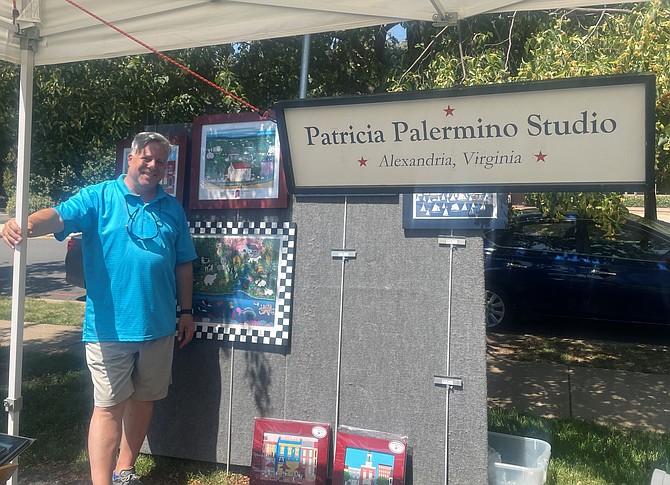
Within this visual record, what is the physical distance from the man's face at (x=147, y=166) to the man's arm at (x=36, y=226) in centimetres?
41

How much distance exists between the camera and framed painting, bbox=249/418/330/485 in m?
3.11

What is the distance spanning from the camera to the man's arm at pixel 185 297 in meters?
3.21

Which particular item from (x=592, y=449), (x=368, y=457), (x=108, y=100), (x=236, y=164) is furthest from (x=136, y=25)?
(x=592, y=449)

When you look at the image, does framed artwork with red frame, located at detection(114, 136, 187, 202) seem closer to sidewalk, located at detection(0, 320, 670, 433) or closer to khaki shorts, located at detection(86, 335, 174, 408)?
khaki shorts, located at detection(86, 335, 174, 408)

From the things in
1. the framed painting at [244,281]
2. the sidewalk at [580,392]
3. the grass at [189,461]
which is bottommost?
the grass at [189,461]

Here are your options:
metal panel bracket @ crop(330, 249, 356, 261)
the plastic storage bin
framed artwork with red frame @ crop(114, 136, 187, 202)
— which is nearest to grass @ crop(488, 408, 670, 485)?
the plastic storage bin

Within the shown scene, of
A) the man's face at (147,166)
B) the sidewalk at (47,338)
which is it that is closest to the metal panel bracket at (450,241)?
the man's face at (147,166)

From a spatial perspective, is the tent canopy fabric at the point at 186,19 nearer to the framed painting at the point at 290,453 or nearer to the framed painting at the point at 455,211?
the framed painting at the point at 455,211

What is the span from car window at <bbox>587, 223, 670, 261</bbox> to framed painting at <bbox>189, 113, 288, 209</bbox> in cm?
510

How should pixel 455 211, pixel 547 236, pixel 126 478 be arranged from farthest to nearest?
pixel 547 236, pixel 126 478, pixel 455 211

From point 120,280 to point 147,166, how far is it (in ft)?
1.88

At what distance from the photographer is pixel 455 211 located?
2.94m

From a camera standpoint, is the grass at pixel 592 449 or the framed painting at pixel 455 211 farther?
the grass at pixel 592 449

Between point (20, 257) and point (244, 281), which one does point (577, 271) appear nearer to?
point (244, 281)
